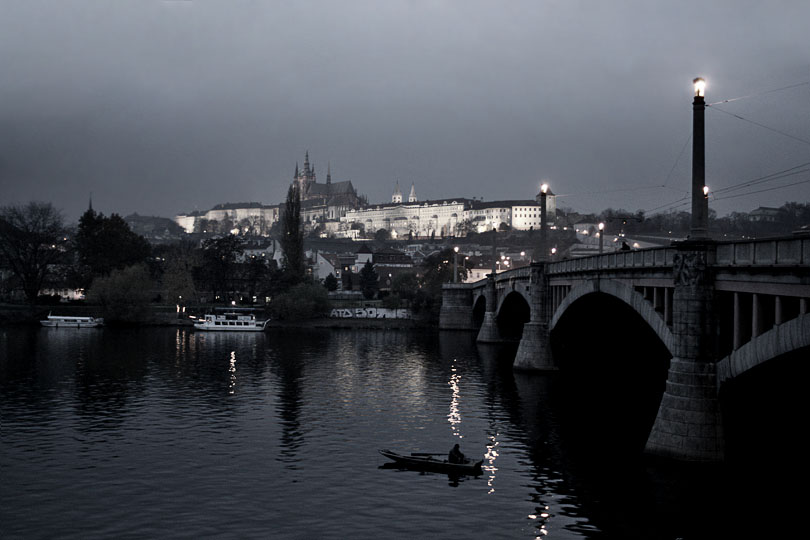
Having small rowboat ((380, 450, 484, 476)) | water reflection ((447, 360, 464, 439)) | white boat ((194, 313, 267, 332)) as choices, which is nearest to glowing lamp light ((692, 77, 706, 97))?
small rowboat ((380, 450, 484, 476))

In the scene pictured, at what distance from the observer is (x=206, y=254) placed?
153375 millimetres

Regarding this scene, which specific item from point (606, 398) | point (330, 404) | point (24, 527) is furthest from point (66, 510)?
point (606, 398)

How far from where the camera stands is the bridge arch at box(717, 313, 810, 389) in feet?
69.7

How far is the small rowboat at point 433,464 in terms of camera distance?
3081 cm

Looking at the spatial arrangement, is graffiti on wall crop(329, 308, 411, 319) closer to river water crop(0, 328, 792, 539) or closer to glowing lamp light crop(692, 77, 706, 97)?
river water crop(0, 328, 792, 539)

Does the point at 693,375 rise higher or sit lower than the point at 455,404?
higher

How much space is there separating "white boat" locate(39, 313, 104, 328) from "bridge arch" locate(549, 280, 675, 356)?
281 feet

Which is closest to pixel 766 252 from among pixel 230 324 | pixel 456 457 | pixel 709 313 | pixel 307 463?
pixel 709 313

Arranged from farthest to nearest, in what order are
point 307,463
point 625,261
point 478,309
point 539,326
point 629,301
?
point 478,309 < point 539,326 < point 625,261 < point 629,301 < point 307,463

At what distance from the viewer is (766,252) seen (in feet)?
78.7

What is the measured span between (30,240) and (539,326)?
99780mm

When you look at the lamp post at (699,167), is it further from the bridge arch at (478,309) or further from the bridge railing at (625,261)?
the bridge arch at (478,309)

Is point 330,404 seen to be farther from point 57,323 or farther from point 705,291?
point 57,323

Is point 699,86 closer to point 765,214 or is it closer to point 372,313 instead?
point 372,313
